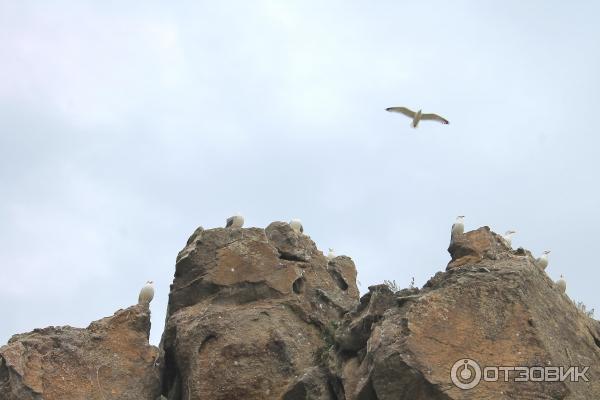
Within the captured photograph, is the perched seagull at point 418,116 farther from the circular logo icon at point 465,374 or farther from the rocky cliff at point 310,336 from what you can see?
the circular logo icon at point 465,374

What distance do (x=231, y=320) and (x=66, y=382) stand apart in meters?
3.73

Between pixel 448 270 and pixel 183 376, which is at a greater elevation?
pixel 448 270

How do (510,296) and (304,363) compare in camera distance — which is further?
(304,363)

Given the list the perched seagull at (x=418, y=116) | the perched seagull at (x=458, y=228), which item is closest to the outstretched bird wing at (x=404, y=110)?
the perched seagull at (x=418, y=116)

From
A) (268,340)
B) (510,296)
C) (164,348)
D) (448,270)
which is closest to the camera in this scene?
(510,296)

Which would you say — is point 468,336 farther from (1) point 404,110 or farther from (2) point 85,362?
(1) point 404,110

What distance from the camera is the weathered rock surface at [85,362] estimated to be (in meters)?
19.5

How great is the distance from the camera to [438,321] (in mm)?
17547

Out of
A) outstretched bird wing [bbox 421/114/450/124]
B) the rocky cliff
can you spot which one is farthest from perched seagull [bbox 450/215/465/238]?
outstretched bird wing [bbox 421/114/450/124]

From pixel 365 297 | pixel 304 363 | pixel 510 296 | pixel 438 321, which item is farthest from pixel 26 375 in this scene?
pixel 510 296

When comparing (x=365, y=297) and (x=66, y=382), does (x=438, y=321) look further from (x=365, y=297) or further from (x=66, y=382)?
(x=66, y=382)

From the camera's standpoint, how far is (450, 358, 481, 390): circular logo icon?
1655cm

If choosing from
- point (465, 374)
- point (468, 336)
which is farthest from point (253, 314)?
point (465, 374)

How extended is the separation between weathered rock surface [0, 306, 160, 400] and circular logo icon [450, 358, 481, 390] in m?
7.21
